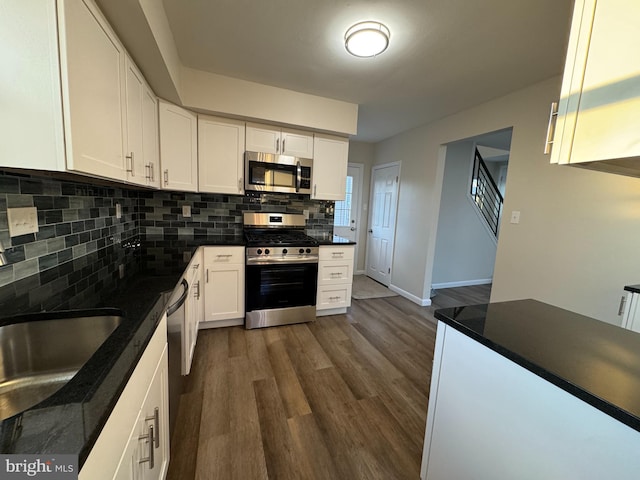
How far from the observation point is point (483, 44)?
1818 mm

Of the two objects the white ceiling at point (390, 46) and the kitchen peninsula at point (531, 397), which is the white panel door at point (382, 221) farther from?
the kitchen peninsula at point (531, 397)

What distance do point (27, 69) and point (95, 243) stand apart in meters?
1.26

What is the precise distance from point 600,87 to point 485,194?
4.93 m

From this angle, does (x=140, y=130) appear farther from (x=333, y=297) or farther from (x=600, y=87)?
(x=333, y=297)

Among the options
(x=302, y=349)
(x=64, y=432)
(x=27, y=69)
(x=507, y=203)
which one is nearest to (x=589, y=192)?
(x=507, y=203)

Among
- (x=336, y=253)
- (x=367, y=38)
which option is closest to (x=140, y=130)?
(x=367, y=38)

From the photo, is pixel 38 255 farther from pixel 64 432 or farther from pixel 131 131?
pixel 64 432

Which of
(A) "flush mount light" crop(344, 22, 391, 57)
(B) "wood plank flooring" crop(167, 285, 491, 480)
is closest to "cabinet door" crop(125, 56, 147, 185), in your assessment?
(A) "flush mount light" crop(344, 22, 391, 57)

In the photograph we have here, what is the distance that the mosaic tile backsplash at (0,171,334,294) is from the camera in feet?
3.73

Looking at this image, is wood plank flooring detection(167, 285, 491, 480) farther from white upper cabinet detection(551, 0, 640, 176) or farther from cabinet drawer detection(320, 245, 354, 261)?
white upper cabinet detection(551, 0, 640, 176)

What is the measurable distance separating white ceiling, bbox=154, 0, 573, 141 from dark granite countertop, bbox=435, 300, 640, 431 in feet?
5.43

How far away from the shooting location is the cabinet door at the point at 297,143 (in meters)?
2.89

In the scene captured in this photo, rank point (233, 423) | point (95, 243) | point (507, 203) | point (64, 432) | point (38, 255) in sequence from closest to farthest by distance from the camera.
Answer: point (64, 432)
point (38, 255)
point (233, 423)
point (95, 243)
point (507, 203)

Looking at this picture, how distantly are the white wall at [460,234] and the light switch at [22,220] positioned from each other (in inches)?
173
